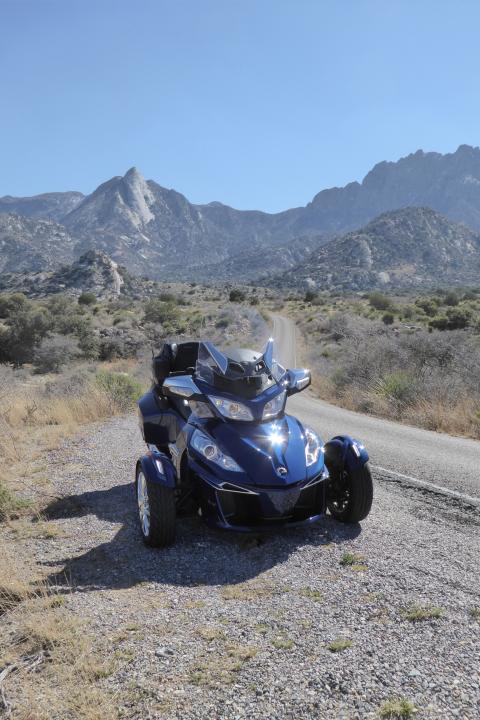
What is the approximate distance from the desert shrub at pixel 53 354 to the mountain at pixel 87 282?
46.0 m

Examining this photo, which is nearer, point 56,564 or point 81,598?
point 81,598

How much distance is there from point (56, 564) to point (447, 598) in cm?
321

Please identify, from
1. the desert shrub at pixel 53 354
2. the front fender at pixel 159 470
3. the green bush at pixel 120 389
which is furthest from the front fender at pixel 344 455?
the desert shrub at pixel 53 354

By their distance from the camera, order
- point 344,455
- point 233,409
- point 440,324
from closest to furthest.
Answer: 1. point 233,409
2. point 344,455
3. point 440,324

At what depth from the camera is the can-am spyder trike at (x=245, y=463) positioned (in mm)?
4875

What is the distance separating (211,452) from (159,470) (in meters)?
0.54

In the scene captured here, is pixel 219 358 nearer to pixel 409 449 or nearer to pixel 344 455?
pixel 344 455

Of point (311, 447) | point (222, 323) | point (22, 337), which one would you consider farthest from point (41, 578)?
point (222, 323)

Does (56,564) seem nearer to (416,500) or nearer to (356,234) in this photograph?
(416,500)

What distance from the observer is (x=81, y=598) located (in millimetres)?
4258

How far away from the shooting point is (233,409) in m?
5.22

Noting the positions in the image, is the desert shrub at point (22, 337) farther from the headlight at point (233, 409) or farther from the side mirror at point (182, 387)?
the headlight at point (233, 409)

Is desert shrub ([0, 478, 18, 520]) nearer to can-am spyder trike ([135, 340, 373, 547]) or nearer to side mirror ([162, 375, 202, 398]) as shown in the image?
can-am spyder trike ([135, 340, 373, 547])

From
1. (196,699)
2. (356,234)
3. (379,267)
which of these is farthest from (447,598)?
(356,234)
